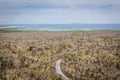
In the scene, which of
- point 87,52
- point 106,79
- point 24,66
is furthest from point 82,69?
point 87,52

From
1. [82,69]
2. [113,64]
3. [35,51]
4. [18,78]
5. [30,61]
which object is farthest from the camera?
[35,51]

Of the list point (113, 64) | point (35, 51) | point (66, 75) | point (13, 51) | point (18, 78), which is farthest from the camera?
point (35, 51)

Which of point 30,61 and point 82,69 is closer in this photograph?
point 82,69

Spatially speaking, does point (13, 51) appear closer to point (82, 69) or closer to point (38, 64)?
point (38, 64)

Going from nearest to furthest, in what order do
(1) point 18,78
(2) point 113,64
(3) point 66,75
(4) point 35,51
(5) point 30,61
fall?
(1) point 18,78 → (3) point 66,75 → (2) point 113,64 → (5) point 30,61 → (4) point 35,51

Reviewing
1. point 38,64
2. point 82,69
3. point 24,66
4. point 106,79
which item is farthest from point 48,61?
point 106,79

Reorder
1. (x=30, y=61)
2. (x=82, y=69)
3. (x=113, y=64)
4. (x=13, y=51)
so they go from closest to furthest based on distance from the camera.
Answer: (x=82, y=69)
(x=113, y=64)
(x=30, y=61)
(x=13, y=51)

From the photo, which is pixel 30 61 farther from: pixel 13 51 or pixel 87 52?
pixel 87 52

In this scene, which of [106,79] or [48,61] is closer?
[106,79]

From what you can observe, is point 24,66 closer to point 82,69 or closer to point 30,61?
point 30,61
